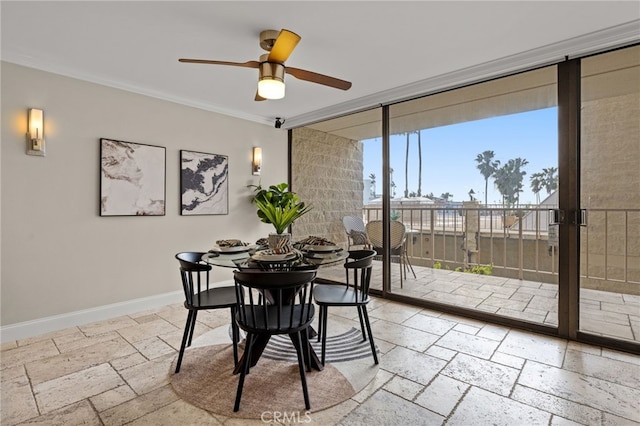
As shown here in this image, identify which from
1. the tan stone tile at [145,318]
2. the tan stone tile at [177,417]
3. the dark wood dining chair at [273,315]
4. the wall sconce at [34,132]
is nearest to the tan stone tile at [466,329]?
the dark wood dining chair at [273,315]

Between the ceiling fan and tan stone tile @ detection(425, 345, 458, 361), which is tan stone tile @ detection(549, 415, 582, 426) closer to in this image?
tan stone tile @ detection(425, 345, 458, 361)

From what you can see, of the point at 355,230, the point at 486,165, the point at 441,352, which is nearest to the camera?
the point at 441,352

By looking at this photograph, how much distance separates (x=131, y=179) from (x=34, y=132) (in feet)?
2.91

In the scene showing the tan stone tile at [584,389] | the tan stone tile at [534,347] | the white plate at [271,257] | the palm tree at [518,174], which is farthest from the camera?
the palm tree at [518,174]

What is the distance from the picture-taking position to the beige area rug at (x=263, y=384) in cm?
192

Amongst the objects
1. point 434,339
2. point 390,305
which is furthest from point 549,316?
point 390,305

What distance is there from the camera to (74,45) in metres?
2.63

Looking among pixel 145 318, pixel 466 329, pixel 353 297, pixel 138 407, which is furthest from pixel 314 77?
pixel 145 318

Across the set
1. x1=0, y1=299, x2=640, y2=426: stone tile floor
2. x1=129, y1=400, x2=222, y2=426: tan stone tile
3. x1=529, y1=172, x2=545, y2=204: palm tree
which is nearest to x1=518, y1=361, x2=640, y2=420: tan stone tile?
x1=0, y1=299, x2=640, y2=426: stone tile floor

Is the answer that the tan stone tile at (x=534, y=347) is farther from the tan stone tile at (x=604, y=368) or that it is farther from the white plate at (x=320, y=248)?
the white plate at (x=320, y=248)

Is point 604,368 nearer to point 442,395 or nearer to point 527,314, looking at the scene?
point 527,314

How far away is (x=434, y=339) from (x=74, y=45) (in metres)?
3.96

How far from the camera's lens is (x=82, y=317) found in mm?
3225

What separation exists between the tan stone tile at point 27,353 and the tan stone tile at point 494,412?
3090mm
